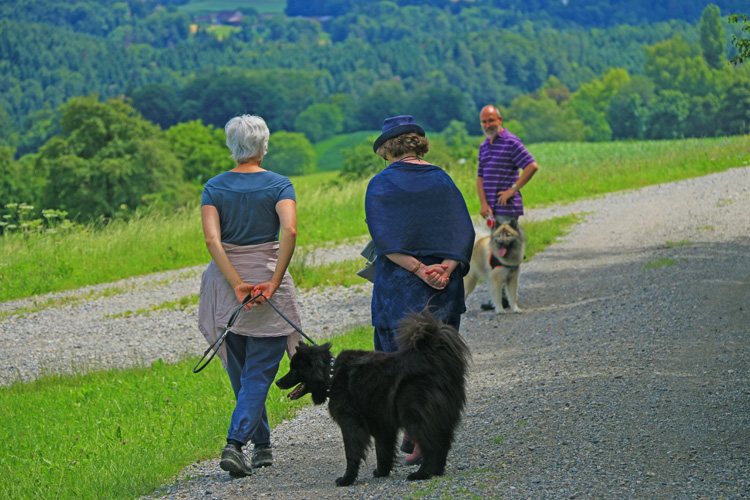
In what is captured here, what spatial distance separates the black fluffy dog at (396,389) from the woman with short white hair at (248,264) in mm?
417

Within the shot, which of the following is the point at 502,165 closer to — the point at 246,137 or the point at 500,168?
the point at 500,168

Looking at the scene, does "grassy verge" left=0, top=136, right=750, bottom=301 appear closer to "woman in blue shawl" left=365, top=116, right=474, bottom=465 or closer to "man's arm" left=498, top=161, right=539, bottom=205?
"man's arm" left=498, top=161, right=539, bottom=205

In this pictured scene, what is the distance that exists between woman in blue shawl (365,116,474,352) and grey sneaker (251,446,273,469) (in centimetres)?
123

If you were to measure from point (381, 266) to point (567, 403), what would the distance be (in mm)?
2123

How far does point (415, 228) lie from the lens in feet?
15.0

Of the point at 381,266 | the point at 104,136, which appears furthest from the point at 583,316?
the point at 104,136

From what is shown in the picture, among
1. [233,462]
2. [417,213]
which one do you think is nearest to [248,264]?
[417,213]

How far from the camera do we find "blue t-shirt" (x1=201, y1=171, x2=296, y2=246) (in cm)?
470

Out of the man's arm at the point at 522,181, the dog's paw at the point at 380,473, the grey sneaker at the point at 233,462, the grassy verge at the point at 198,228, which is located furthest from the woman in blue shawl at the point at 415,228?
the grassy verge at the point at 198,228

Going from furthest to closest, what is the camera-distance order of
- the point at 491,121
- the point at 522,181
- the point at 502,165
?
the point at 502,165, the point at 491,121, the point at 522,181

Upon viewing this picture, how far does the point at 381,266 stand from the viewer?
15.6 ft

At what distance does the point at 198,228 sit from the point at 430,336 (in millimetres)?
15559

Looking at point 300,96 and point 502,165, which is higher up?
point 300,96

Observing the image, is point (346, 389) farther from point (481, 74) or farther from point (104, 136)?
point (481, 74)
